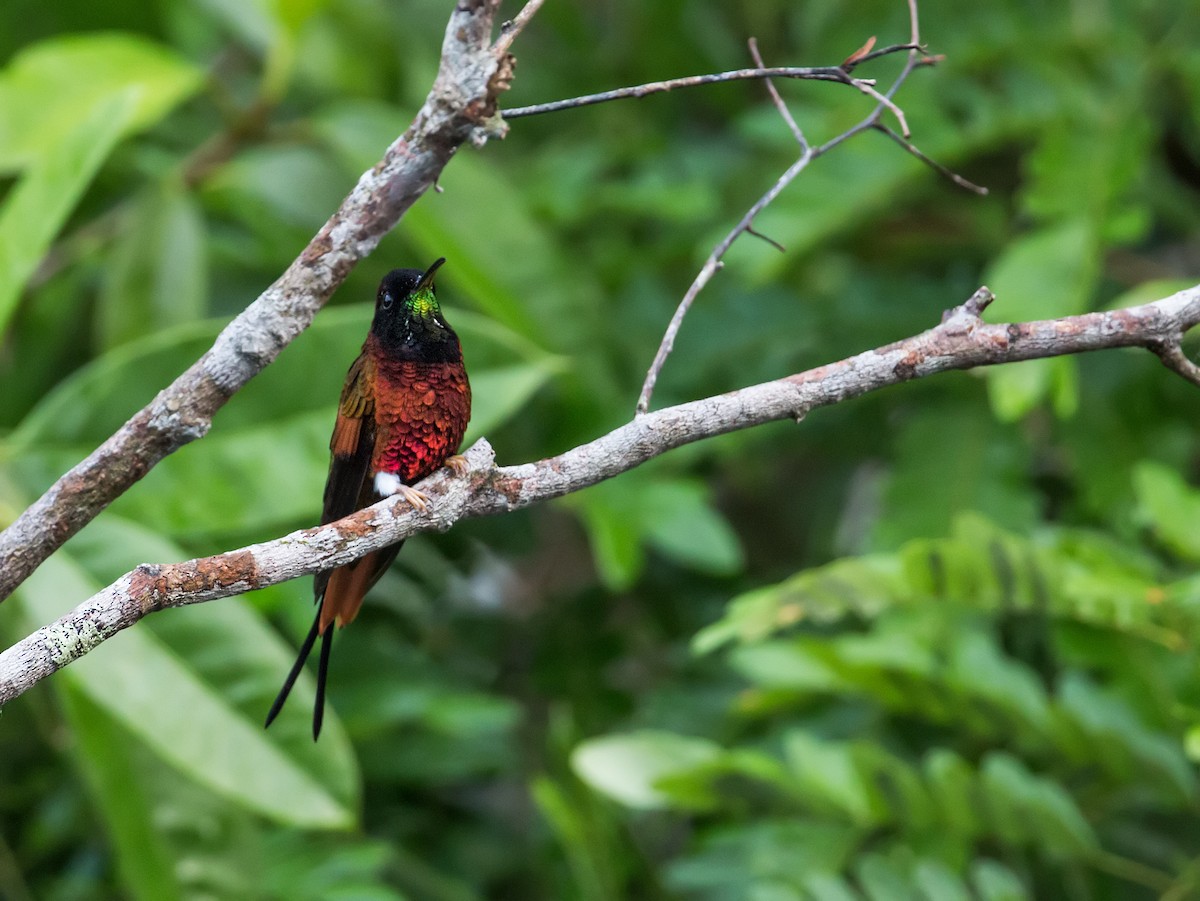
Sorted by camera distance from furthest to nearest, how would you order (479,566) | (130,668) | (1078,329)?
(479,566) → (130,668) → (1078,329)

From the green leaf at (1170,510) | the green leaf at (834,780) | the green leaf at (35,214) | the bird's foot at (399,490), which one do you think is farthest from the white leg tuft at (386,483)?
the green leaf at (1170,510)

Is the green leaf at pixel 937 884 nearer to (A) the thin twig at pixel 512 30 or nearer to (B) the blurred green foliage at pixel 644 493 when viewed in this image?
(B) the blurred green foliage at pixel 644 493

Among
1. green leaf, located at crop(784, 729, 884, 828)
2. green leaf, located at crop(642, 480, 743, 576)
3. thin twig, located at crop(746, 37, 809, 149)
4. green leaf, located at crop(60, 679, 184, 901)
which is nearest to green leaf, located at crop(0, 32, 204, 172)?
green leaf, located at crop(60, 679, 184, 901)

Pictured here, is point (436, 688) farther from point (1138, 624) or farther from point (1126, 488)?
point (1126, 488)

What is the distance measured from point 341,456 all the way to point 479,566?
6.54 feet

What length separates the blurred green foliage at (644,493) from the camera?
184cm

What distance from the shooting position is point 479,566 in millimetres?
3205

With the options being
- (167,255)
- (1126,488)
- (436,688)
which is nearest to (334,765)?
(436,688)

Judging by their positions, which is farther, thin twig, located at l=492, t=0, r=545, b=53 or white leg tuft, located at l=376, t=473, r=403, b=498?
white leg tuft, located at l=376, t=473, r=403, b=498

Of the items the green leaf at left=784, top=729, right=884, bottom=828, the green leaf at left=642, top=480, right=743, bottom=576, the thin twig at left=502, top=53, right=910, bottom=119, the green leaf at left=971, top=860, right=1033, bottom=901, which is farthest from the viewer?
the green leaf at left=642, top=480, right=743, bottom=576

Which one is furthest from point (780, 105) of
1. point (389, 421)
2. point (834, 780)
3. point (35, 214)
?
point (834, 780)

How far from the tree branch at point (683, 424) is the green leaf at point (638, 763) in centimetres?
109

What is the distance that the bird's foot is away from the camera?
994 millimetres

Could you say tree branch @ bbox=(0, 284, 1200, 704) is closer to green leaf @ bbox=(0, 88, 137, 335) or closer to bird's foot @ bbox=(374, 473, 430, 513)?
bird's foot @ bbox=(374, 473, 430, 513)
